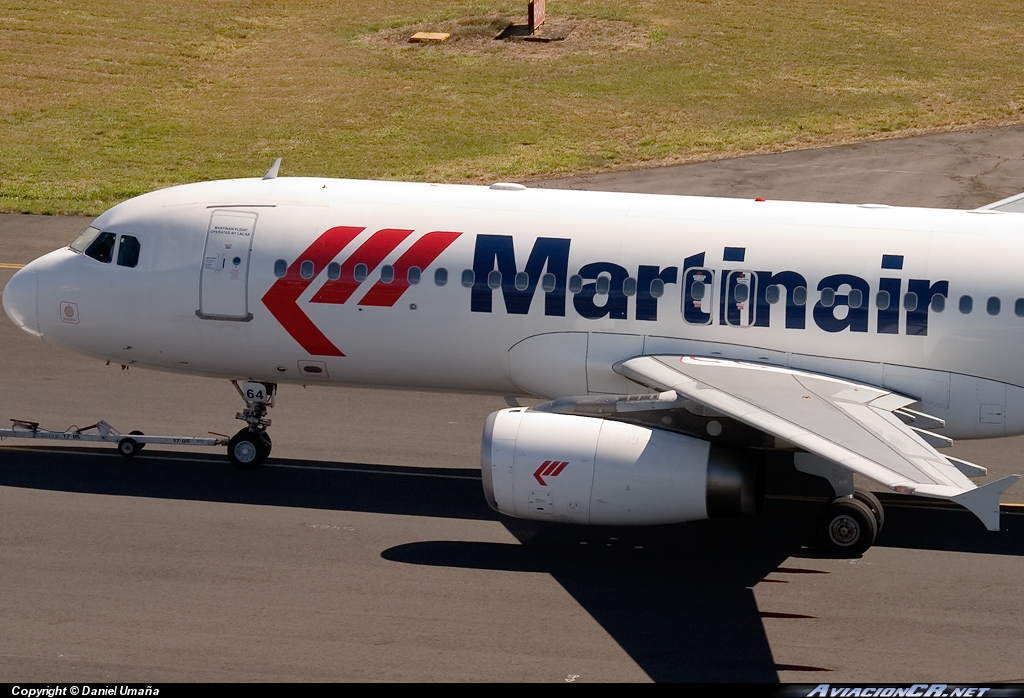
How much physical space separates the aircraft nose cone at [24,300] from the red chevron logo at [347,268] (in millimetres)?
4271

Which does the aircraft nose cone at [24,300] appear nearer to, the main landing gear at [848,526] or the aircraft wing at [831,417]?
the aircraft wing at [831,417]

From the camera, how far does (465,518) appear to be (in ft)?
71.6

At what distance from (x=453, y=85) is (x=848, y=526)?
35200mm

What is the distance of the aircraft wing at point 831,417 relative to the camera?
16484 mm

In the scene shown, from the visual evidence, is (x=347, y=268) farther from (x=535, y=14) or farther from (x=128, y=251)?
(x=535, y=14)

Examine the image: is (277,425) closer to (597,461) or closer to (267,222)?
(267,222)

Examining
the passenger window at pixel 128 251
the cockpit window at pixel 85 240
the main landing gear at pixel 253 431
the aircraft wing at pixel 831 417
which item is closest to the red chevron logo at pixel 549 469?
the aircraft wing at pixel 831 417

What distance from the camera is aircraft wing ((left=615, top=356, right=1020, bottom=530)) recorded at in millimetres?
16484

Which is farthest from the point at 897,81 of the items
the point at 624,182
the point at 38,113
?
the point at 38,113

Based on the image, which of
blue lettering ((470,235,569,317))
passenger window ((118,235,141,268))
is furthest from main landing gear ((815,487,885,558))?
passenger window ((118,235,141,268))

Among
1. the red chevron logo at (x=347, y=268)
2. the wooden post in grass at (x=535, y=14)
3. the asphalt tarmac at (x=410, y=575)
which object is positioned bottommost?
the asphalt tarmac at (x=410, y=575)

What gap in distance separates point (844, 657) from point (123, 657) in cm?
924

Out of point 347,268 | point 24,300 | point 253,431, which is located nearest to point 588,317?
point 347,268

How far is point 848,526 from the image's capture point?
795 inches
